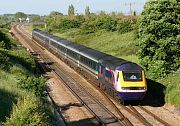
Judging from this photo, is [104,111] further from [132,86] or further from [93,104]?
[93,104]

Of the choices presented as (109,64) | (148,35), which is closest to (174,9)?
(148,35)

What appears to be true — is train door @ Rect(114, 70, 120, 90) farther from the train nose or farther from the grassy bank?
the grassy bank

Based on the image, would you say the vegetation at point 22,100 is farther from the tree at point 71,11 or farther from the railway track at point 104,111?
the tree at point 71,11

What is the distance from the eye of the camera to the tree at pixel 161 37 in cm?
3081

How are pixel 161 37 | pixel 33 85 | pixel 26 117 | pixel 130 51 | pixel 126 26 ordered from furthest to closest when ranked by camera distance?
pixel 126 26 → pixel 130 51 → pixel 161 37 → pixel 33 85 → pixel 26 117

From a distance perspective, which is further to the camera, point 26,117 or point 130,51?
point 130,51

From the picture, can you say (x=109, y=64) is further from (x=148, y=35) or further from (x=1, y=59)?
(x=1, y=59)

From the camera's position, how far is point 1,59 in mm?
35125

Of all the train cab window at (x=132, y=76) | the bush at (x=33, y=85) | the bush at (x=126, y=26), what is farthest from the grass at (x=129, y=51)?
the bush at (x=33, y=85)

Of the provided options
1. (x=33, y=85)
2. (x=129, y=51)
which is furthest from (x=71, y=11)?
(x=33, y=85)

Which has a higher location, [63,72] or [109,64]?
[109,64]

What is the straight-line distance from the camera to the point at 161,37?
103 feet

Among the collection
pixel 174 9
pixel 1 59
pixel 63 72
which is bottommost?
pixel 63 72

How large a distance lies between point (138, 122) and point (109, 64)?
6673 mm
